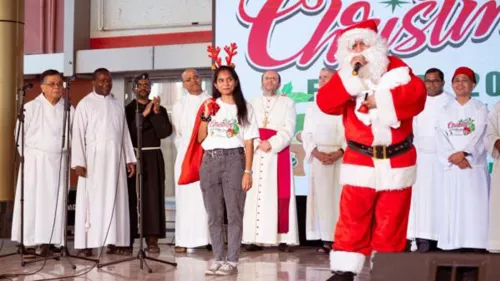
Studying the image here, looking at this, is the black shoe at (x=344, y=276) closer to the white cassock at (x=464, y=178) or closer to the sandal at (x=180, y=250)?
the white cassock at (x=464, y=178)

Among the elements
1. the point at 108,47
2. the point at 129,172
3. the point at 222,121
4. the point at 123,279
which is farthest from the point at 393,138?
the point at 108,47

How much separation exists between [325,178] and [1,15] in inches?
153

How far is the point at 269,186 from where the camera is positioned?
24.1 ft

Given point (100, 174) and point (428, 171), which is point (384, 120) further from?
point (100, 174)

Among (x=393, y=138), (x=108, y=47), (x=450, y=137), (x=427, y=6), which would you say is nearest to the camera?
(x=393, y=138)

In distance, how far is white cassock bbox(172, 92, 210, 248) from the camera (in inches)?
281

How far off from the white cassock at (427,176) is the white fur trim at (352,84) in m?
2.73

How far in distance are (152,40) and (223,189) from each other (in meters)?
5.05

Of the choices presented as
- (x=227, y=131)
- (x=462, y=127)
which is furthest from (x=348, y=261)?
(x=462, y=127)

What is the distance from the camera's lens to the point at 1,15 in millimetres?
8289

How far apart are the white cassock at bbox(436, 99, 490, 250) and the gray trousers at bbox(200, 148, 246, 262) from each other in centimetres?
219

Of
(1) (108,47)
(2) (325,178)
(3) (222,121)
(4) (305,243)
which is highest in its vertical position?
(1) (108,47)

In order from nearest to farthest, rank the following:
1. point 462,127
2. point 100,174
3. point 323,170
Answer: point 462,127 < point 100,174 < point 323,170

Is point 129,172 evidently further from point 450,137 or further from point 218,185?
point 450,137
